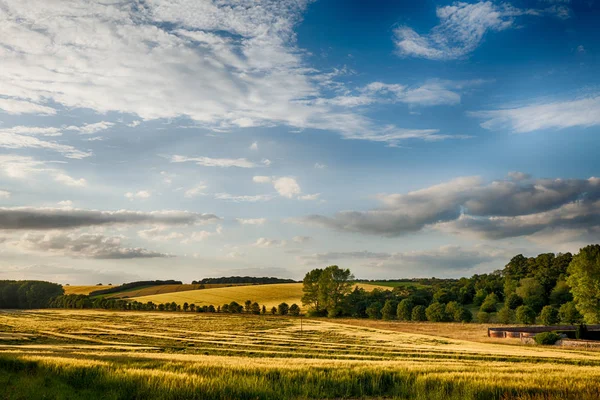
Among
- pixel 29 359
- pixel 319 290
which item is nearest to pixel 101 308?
pixel 319 290

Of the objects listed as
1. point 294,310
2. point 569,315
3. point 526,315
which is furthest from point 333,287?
point 569,315

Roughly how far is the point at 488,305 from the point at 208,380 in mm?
110052

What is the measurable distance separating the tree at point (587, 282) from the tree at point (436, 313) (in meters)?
33.7

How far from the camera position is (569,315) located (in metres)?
90.2

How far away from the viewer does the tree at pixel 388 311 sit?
386 ft

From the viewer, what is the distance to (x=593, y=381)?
742 inches

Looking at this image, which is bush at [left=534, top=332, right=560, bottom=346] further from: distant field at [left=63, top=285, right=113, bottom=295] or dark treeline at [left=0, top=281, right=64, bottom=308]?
distant field at [left=63, top=285, right=113, bottom=295]

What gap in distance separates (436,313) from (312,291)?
33683 millimetres

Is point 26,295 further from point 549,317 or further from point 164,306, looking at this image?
point 549,317

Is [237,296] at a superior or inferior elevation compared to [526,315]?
superior

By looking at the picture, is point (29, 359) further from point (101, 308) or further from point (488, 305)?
point (101, 308)

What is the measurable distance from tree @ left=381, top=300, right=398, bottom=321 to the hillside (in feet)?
111

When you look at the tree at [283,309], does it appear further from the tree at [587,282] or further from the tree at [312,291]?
the tree at [587,282]

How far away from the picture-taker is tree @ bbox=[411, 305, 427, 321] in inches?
4431
